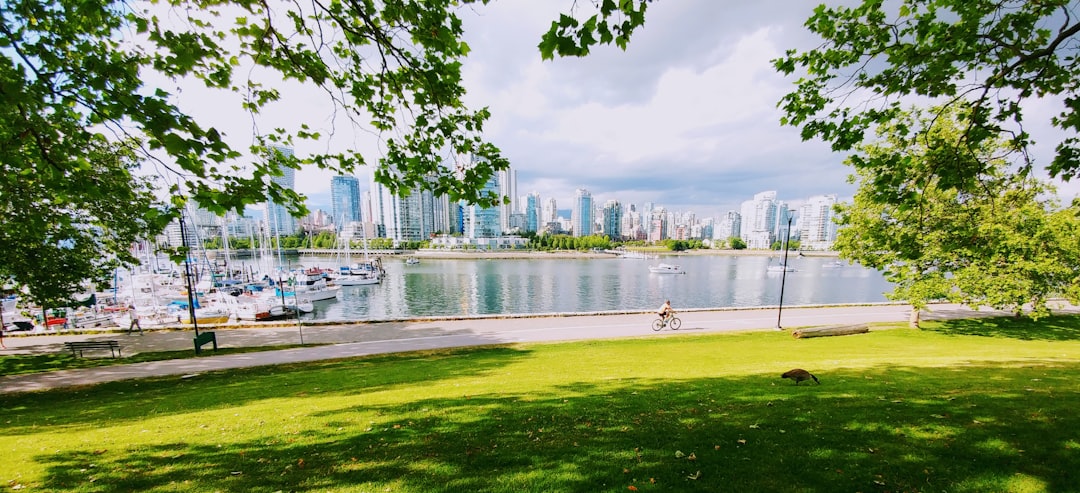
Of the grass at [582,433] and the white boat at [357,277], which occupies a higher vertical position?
the grass at [582,433]

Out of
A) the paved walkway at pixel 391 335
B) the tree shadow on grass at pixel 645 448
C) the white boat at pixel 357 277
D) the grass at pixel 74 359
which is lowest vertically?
the white boat at pixel 357 277

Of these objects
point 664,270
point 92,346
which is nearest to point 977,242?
point 92,346

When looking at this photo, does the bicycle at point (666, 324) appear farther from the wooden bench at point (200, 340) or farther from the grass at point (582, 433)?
the wooden bench at point (200, 340)

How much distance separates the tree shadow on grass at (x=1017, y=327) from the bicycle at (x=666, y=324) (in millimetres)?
11431

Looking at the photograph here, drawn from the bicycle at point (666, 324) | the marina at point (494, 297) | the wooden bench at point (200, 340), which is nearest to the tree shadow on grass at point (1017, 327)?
the bicycle at point (666, 324)

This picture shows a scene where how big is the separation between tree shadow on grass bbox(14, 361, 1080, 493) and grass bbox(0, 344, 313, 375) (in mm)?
12464

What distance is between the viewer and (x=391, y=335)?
18.1 m

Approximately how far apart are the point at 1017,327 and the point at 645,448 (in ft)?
82.8

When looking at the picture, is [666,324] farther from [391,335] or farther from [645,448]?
[645,448]

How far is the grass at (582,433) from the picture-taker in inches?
137

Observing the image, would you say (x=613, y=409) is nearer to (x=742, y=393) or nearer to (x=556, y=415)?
(x=556, y=415)

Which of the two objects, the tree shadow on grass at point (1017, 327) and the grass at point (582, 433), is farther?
the tree shadow on grass at point (1017, 327)

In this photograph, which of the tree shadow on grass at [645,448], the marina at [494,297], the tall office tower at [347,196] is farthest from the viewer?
the tall office tower at [347,196]

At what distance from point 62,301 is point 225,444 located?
16461mm
